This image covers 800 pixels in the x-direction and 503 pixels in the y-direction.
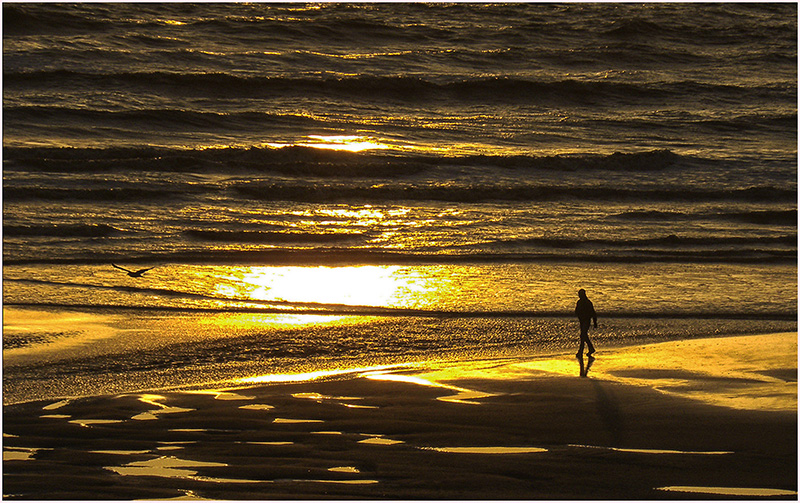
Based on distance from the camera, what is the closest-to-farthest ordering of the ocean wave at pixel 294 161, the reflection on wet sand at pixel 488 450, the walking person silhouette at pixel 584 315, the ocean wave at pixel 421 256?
1. the reflection on wet sand at pixel 488 450
2. the walking person silhouette at pixel 584 315
3. the ocean wave at pixel 421 256
4. the ocean wave at pixel 294 161

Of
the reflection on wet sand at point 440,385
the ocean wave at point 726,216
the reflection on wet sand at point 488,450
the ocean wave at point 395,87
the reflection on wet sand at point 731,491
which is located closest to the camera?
the reflection on wet sand at point 731,491

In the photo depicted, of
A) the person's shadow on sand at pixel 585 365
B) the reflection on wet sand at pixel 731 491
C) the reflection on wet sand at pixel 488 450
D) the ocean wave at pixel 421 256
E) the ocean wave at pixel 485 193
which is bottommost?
the reflection on wet sand at pixel 731 491

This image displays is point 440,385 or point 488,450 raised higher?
point 440,385

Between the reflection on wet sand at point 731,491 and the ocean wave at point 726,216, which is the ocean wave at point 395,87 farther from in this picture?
the reflection on wet sand at point 731,491

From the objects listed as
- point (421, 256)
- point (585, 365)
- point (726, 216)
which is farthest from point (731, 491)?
point (726, 216)

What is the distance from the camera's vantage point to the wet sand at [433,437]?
20.6 feet

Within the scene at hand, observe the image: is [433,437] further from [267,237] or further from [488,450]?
[267,237]

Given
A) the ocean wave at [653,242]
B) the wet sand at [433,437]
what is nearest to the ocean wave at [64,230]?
the ocean wave at [653,242]

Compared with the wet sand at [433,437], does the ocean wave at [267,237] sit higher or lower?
higher

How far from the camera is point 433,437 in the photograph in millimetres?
7273

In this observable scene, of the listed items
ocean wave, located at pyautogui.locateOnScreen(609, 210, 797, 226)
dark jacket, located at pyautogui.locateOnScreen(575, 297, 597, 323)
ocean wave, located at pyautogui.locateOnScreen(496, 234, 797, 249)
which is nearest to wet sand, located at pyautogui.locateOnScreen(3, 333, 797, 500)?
dark jacket, located at pyautogui.locateOnScreen(575, 297, 597, 323)

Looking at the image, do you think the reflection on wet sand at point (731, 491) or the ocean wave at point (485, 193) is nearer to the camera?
the reflection on wet sand at point (731, 491)

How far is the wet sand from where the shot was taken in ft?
20.6

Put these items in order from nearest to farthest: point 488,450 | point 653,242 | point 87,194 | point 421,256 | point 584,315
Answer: point 488,450, point 584,315, point 421,256, point 653,242, point 87,194
